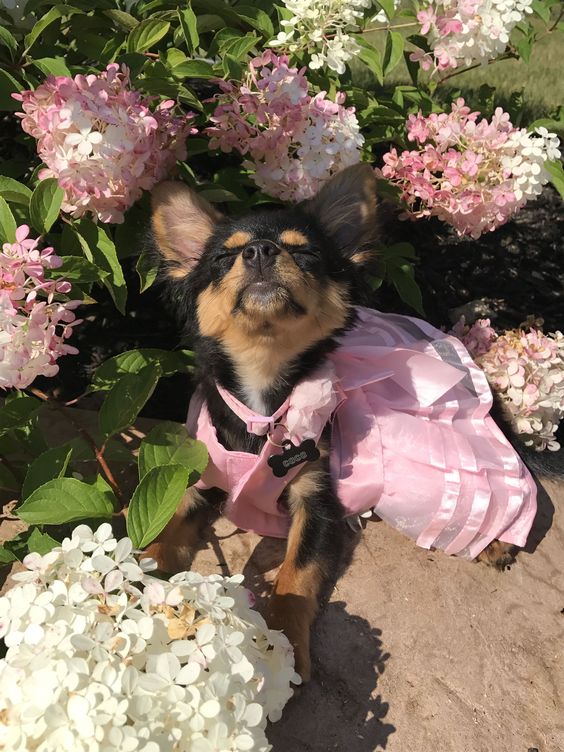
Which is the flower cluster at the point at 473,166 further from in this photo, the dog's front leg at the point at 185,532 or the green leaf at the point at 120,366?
the dog's front leg at the point at 185,532

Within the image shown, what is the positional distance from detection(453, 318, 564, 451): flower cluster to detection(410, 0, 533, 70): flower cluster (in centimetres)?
122

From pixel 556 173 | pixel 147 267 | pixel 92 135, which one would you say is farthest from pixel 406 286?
pixel 92 135

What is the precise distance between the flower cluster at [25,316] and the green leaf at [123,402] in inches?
13.1

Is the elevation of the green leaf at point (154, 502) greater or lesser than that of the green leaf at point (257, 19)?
lesser

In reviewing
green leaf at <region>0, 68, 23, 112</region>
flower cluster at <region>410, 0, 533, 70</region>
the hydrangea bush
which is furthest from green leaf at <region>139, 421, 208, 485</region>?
flower cluster at <region>410, 0, 533, 70</region>

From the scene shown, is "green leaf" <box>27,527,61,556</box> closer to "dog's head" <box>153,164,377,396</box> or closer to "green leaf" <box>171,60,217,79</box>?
"dog's head" <box>153,164,377,396</box>

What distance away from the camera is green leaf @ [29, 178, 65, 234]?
1.89 m

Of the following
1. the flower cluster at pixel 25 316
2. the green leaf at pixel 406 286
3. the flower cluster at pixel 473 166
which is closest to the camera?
the flower cluster at pixel 25 316

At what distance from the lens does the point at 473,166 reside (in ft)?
8.16

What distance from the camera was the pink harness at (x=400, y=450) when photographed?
2.39 meters

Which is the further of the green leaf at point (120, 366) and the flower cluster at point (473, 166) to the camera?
the flower cluster at point (473, 166)

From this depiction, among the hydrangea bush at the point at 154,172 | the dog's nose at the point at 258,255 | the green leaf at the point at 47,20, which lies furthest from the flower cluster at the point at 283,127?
the green leaf at the point at 47,20

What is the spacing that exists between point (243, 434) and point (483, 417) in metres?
1.03

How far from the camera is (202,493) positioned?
8.74 feet
